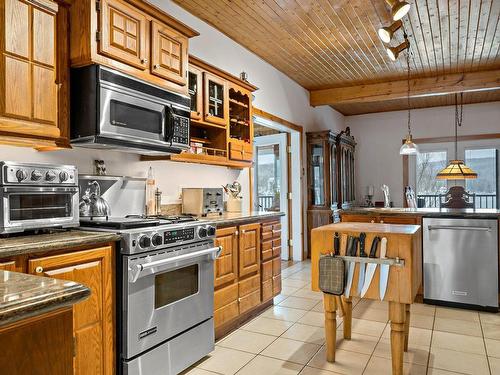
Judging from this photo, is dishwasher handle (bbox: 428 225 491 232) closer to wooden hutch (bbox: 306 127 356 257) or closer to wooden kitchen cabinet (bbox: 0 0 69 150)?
wooden hutch (bbox: 306 127 356 257)

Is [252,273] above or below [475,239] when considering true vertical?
below

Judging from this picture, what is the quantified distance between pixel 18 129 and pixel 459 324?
3.55 meters

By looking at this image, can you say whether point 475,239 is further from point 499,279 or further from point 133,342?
point 133,342

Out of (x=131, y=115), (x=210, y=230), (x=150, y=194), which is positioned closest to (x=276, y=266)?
(x=210, y=230)

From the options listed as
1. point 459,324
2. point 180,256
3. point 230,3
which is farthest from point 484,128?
point 180,256

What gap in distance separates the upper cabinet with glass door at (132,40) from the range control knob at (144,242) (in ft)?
3.49

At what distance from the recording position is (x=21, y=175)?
1843 millimetres

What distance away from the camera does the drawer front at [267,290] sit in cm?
355

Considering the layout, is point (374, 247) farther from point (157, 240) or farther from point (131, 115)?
point (131, 115)

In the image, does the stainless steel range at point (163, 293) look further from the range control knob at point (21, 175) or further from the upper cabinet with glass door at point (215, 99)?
the upper cabinet with glass door at point (215, 99)

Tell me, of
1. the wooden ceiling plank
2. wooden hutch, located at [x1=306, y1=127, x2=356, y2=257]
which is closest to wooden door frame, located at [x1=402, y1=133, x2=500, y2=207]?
wooden hutch, located at [x1=306, y1=127, x2=356, y2=257]

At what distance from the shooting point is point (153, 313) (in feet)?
7.18

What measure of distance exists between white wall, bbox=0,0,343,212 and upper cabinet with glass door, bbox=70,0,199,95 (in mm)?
628

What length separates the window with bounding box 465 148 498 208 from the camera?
7.41m
